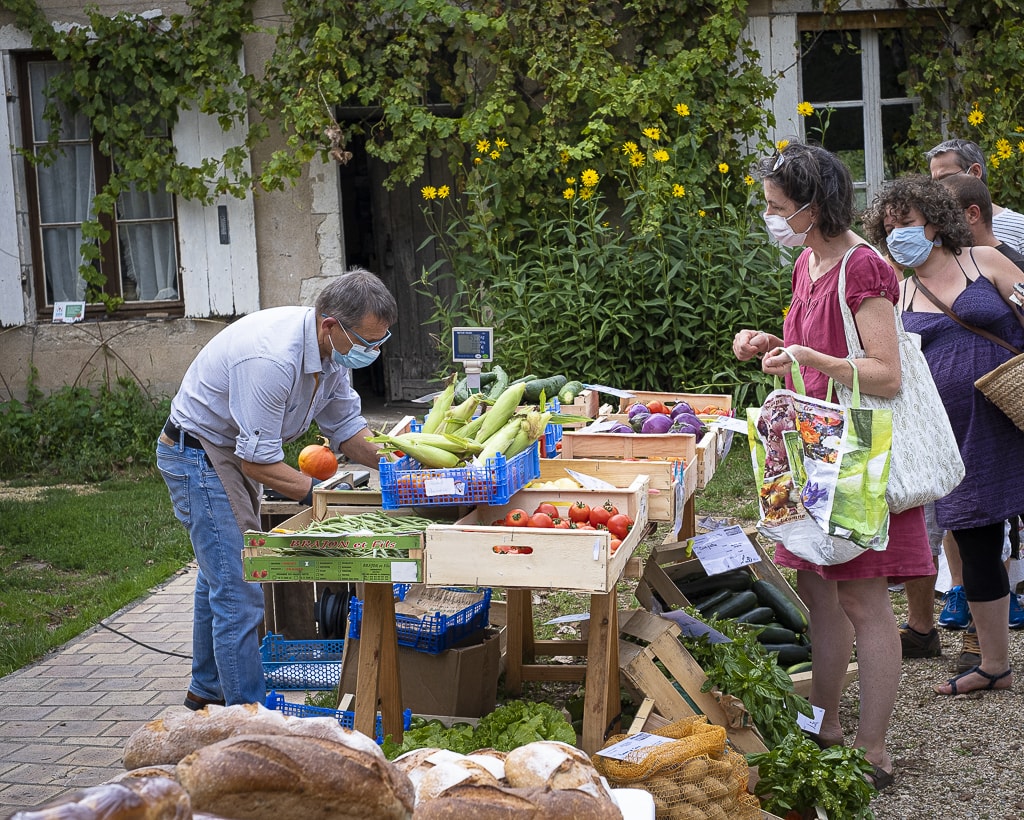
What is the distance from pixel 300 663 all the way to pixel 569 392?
1.67 m

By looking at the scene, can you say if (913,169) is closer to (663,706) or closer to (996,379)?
(996,379)

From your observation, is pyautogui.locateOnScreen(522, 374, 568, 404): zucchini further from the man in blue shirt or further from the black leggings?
the black leggings

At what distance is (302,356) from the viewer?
152 inches

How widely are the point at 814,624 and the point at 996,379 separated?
1.23m

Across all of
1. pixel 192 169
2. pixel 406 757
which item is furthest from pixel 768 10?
pixel 406 757

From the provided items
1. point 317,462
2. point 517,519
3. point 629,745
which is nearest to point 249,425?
point 317,462

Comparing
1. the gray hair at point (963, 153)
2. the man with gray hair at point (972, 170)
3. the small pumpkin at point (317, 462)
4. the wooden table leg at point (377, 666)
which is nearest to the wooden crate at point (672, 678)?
the wooden table leg at point (377, 666)

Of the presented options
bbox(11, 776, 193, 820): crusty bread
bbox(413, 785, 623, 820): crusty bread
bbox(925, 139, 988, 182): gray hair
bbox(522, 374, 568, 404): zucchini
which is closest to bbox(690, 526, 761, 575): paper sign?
bbox(522, 374, 568, 404): zucchini

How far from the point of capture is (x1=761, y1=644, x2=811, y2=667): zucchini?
455cm

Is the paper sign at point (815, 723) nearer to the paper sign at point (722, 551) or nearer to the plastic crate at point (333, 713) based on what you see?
the paper sign at point (722, 551)

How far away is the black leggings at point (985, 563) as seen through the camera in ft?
14.2

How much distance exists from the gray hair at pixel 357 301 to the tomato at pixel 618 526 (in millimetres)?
1002

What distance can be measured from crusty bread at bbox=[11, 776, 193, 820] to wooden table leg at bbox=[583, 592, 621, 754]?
2.05 metres

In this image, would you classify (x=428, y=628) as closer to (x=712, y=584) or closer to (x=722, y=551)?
(x=722, y=551)
